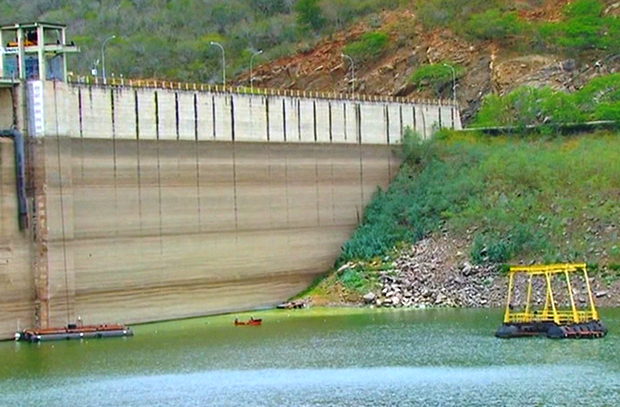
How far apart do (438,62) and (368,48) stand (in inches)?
228

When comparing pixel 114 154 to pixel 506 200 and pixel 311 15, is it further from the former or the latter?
pixel 311 15

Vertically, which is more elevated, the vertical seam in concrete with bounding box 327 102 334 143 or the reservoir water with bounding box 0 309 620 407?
the vertical seam in concrete with bounding box 327 102 334 143

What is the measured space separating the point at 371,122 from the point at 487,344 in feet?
101

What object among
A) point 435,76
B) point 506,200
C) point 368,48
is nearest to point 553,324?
point 506,200

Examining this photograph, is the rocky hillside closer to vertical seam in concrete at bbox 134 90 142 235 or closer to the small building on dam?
the small building on dam

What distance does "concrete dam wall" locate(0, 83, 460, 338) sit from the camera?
67312 mm

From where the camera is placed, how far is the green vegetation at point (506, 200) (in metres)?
78.0

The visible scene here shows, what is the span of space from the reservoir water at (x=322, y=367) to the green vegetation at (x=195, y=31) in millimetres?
54493

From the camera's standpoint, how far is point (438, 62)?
108 meters

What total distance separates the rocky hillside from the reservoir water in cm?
3688

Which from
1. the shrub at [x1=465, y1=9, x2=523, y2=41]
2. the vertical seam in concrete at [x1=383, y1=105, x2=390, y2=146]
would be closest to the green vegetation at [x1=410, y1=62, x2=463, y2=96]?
the shrub at [x1=465, y1=9, x2=523, y2=41]

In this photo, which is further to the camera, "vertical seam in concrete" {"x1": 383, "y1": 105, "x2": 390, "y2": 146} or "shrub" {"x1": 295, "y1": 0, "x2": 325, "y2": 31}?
"shrub" {"x1": 295, "y1": 0, "x2": 325, "y2": 31}

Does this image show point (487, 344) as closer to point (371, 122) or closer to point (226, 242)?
point (226, 242)

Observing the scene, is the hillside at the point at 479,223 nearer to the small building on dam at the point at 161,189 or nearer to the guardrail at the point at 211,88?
the small building on dam at the point at 161,189
